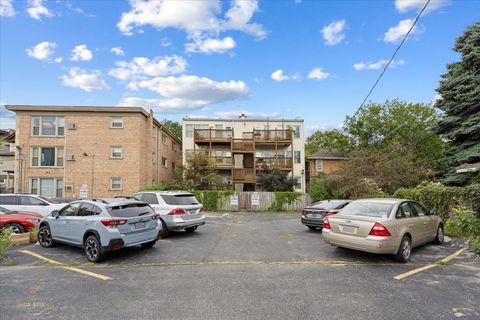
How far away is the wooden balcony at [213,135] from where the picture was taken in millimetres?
32156

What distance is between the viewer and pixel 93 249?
24.3 feet

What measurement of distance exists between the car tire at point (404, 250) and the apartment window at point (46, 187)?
2555 centimetres

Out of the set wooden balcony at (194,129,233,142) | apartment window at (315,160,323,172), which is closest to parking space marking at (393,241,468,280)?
wooden balcony at (194,129,233,142)

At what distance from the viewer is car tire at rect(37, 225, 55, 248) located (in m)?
8.97

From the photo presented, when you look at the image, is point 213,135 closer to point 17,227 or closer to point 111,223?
point 17,227

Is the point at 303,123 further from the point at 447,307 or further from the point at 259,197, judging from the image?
the point at 447,307

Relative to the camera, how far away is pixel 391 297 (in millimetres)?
4953

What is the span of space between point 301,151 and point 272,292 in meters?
30.6

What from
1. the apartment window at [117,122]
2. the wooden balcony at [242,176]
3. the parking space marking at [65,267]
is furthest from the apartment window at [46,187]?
the parking space marking at [65,267]

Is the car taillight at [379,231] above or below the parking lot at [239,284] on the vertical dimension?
above

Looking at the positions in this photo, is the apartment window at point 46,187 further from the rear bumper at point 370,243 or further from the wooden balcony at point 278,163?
the rear bumper at point 370,243

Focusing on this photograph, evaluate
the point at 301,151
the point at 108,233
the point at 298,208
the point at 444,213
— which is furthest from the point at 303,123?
the point at 108,233

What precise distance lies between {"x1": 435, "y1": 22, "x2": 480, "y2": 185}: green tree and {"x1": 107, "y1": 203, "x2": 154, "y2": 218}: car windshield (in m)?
17.5

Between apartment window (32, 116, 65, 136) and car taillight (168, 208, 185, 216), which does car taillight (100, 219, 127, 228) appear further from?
apartment window (32, 116, 65, 136)
